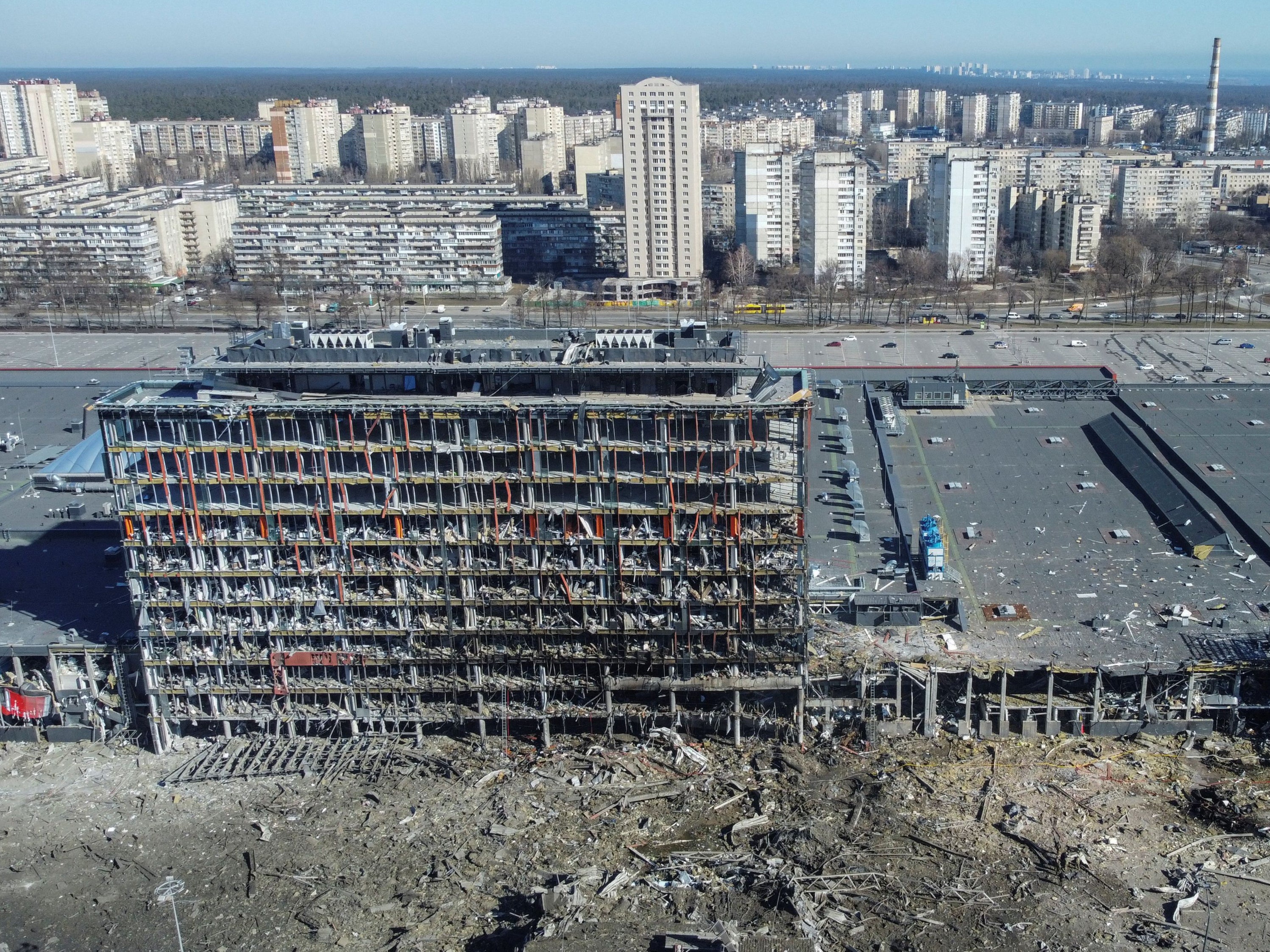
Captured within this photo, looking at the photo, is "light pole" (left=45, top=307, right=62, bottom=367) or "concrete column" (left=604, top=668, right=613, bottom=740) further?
"light pole" (left=45, top=307, right=62, bottom=367)

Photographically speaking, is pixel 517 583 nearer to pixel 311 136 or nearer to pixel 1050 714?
pixel 1050 714

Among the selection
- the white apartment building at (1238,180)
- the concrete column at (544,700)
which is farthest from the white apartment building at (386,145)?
the concrete column at (544,700)

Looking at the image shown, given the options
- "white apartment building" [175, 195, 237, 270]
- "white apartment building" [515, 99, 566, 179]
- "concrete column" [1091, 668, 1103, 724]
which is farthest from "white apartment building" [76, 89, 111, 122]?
"concrete column" [1091, 668, 1103, 724]

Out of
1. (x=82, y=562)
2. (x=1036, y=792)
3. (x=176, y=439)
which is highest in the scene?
(x=176, y=439)

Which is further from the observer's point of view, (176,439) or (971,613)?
(971,613)

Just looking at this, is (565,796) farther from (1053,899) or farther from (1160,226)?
(1160,226)

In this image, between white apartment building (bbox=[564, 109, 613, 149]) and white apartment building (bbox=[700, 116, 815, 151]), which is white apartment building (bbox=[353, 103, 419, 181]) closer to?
white apartment building (bbox=[564, 109, 613, 149])

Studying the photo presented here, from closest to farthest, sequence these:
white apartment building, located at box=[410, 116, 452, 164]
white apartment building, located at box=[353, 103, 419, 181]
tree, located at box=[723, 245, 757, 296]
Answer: tree, located at box=[723, 245, 757, 296] < white apartment building, located at box=[353, 103, 419, 181] < white apartment building, located at box=[410, 116, 452, 164]

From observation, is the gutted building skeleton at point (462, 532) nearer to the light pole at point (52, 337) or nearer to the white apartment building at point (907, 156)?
the light pole at point (52, 337)

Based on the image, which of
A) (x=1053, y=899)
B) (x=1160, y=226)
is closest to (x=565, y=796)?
(x=1053, y=899)
